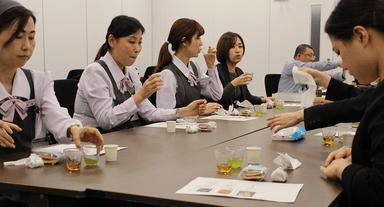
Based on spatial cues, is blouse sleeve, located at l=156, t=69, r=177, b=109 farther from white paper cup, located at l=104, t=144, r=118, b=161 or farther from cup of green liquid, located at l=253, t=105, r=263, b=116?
white paper cup, located at l=104, t=144, r=118, b=161

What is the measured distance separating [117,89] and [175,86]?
0.76 metres

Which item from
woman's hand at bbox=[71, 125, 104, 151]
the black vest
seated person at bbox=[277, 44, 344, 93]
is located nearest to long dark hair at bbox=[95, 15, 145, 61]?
the black vest

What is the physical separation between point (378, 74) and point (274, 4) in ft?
18.9

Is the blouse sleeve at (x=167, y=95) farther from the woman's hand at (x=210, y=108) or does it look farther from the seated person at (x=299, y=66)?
the seated person at (x=299, y=66)

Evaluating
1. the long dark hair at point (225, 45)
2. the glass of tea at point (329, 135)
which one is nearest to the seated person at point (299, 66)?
the long dark hair at point (225, 45)

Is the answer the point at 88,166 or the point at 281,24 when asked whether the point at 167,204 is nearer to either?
the point at 88,166

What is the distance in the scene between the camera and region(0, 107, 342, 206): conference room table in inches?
42.8

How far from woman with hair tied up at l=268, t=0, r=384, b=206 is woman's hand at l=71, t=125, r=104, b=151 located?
91 cm

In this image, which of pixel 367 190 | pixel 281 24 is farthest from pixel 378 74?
pixel 281 24

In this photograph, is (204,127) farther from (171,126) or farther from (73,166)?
(73,166)

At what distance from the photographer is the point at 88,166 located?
56.5 inches

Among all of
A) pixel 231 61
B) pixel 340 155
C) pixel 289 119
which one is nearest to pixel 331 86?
pixel 289 119

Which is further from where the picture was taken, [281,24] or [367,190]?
[281,24]

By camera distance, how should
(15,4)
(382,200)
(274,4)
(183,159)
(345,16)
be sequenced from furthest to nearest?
1. (274,4)
2. (15,4)
3. (183,159)
4. (345,16)
5. (382,200)
